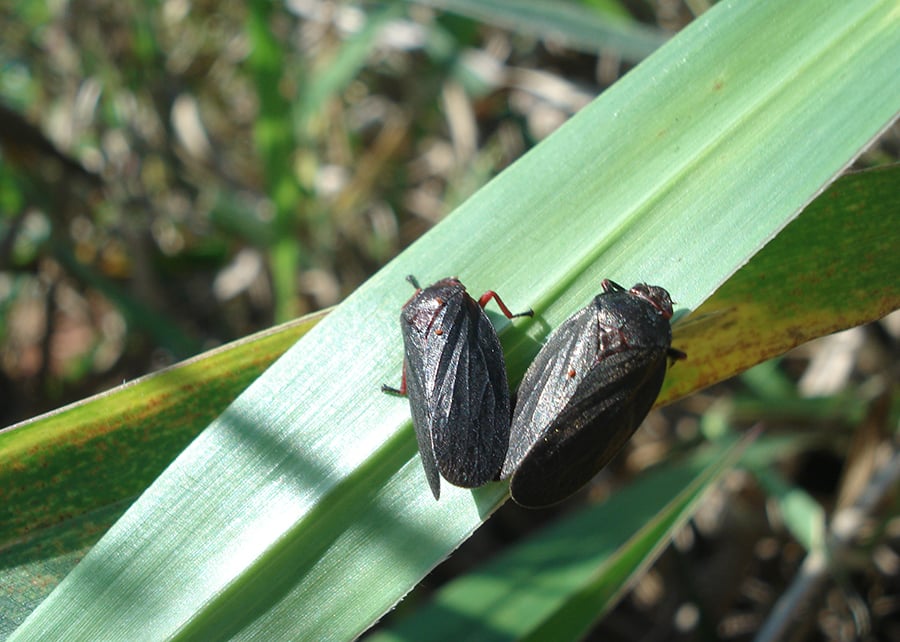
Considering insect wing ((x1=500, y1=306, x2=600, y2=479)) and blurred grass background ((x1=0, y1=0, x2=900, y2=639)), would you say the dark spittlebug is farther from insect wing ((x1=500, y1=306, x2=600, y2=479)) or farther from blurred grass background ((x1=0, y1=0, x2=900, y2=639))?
blurred grass background ((x1=0, y1=0, x2=900, y2=639))

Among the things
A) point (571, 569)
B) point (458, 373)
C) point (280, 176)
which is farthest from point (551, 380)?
point (280, 176)

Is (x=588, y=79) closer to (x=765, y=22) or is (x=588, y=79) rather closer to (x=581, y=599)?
(x=765, y=22)

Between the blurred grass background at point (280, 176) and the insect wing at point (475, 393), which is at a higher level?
the insect wing at point (475, 393)

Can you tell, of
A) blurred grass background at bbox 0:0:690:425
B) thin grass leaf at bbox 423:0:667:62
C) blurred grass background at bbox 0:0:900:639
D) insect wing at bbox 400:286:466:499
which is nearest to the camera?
insect wing at bbox 400:286:466:499

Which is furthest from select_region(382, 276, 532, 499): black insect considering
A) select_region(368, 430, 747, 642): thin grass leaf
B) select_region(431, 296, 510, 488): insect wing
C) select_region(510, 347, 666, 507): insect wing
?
select_region(368, 430, 747, 642): thin grass leaf

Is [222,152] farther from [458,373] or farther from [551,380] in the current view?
[551,380]

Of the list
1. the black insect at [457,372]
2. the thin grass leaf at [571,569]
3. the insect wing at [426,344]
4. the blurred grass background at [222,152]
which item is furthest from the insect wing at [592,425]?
the blurred grass background at [222,152]

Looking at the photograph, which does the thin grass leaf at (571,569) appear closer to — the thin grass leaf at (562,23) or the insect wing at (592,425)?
the insect wing at (592,425)
